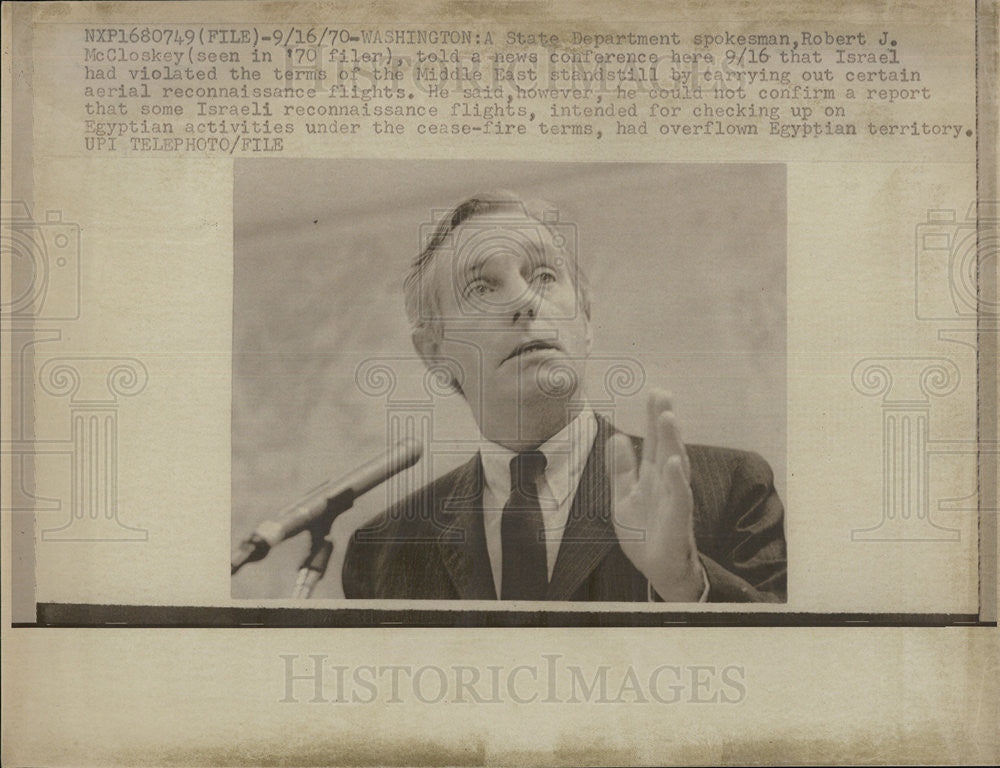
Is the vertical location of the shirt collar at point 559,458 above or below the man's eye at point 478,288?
below

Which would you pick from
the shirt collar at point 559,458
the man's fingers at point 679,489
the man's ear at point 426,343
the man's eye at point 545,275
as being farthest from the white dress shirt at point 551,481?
the man's eye at point 545,275

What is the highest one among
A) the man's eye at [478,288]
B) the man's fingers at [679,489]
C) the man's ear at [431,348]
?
the man's eye at [478,288]

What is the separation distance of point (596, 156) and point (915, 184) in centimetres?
106

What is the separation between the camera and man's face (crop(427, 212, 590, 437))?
9.51 feet

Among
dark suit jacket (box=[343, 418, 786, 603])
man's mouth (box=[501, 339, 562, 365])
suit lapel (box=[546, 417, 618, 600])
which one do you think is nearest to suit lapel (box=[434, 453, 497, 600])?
dark suit jacket (box=[343, 418, 786, 603])

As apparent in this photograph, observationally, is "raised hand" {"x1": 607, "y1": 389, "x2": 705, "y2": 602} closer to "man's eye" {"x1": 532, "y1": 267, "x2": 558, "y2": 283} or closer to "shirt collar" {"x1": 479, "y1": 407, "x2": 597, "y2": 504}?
"shirt collar" {"x1": 479, "y1": 407, "x2": 597, "y2": 504}

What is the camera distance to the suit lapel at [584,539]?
290cm

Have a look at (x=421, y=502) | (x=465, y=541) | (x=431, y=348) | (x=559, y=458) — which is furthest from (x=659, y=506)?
(x=431, y=348)

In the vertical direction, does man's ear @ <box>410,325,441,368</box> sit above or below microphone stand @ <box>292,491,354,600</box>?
above

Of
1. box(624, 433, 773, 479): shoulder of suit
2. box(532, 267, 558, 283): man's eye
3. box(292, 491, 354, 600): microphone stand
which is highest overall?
box(532, 267, 558, 283): man's eye

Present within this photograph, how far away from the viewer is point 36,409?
2895 millimetres

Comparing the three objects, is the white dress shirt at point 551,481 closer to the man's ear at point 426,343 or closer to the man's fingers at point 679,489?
the man's fingers at point 679,489

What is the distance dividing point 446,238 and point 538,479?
84 cm

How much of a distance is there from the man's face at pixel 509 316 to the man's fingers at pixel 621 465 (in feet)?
0.71
